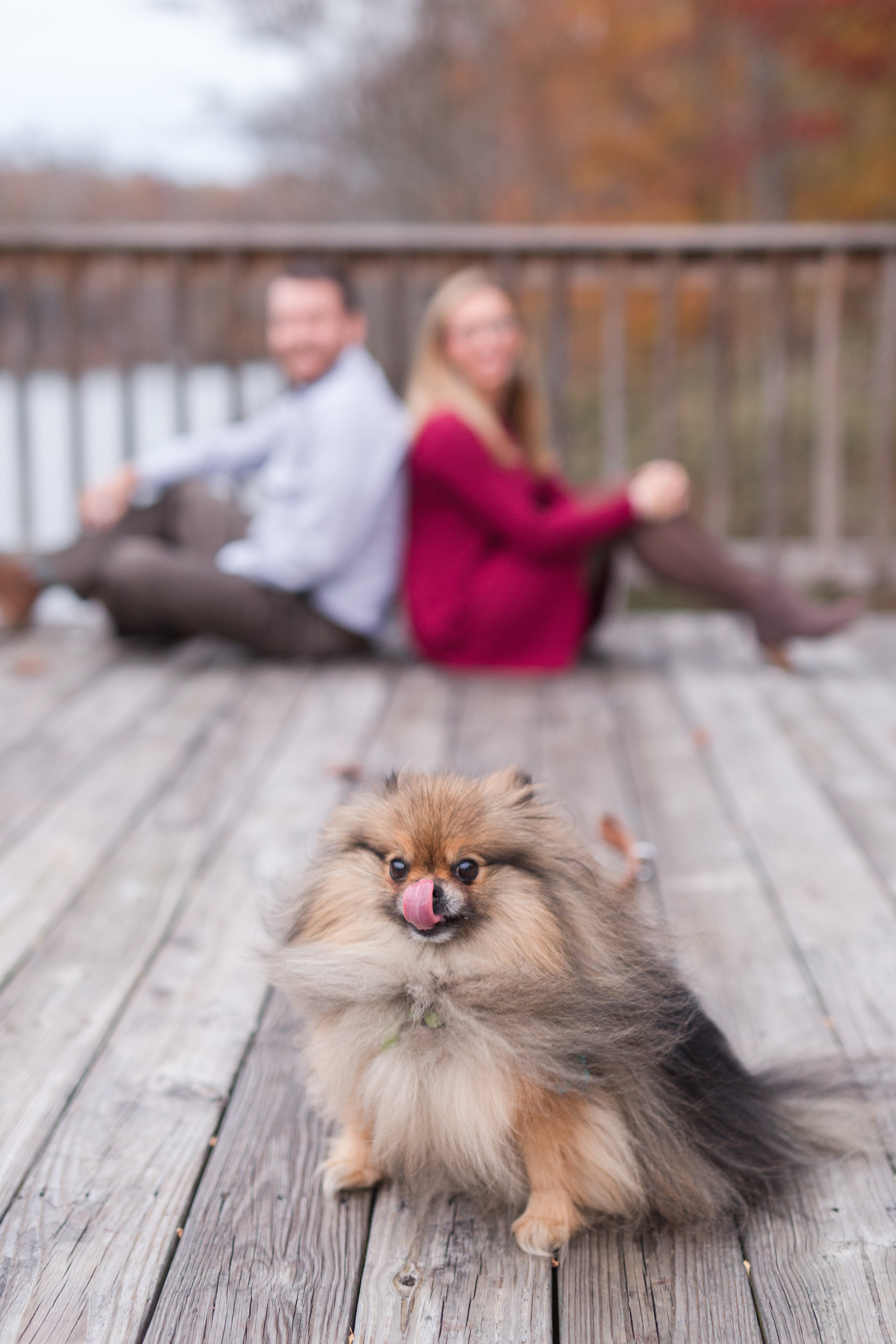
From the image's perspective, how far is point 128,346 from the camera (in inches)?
183

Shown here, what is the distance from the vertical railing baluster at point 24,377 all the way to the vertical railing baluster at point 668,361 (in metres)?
2.42

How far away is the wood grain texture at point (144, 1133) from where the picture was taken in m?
1.22

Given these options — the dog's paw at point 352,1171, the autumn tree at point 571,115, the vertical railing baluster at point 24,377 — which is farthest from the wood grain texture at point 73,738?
the autumn tree at point 571,115

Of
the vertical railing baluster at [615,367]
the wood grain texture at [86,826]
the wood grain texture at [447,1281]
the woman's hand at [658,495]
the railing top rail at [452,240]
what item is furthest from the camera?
the vertical railing baluster at [615,367]

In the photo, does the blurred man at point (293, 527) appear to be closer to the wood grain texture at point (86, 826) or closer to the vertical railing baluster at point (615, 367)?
the wood grain texture at point (86, 826)

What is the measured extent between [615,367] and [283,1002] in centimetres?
344

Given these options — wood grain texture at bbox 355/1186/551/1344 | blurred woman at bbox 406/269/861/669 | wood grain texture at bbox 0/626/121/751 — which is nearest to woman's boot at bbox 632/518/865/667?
blurred woman at bbox 406/269/861/669

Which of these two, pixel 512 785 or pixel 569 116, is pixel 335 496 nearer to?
pixel 512 785

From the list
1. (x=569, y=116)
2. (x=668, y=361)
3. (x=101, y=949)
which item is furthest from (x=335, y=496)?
(x=569, y=116)

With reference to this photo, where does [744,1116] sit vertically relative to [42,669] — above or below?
above

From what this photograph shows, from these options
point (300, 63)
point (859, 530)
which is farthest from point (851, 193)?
point (300, 63)

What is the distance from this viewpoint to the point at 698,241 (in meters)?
4.47

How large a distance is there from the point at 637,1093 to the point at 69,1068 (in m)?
0.82

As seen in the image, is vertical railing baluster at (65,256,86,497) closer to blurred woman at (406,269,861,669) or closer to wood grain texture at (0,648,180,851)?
wood grain texture at (0,648,180,851)
